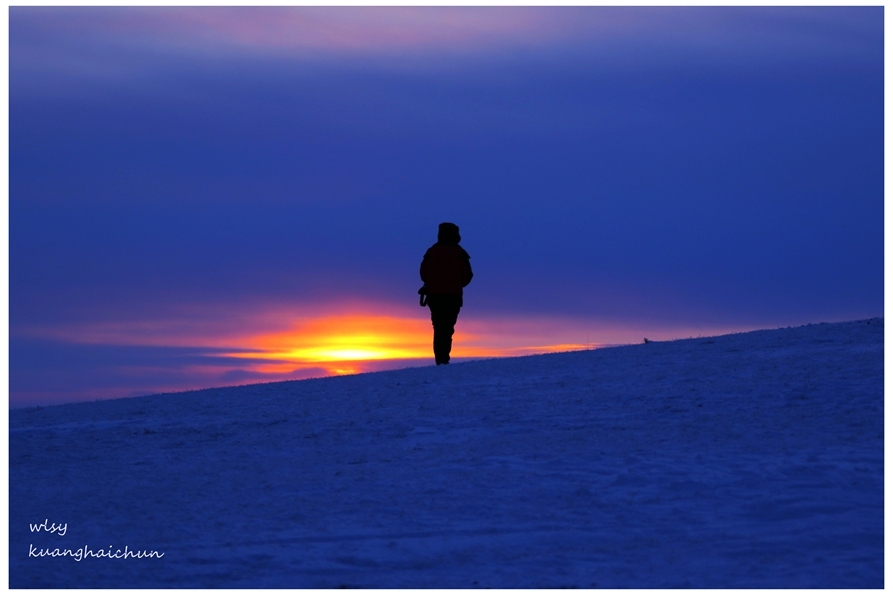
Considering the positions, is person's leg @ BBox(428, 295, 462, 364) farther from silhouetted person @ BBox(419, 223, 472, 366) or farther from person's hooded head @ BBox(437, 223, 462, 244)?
person's hooded head @ BBox(437, 223, 462, 244)

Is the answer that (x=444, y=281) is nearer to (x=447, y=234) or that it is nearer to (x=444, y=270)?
(x=444, y=270)

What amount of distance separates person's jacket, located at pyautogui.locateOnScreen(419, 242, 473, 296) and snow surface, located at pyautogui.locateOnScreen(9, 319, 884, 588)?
314 centimetres

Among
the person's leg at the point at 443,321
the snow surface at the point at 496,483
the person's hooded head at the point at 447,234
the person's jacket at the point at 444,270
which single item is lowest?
the snow surface at the point at 496,483

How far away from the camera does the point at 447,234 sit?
51.0ft

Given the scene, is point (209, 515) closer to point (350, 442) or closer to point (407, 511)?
point (407, 511)

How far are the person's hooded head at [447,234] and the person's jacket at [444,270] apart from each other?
199mm

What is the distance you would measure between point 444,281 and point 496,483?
7.52 metres

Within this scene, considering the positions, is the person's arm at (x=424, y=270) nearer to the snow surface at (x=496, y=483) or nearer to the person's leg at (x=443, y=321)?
the person's leg at (x=443, y=321)

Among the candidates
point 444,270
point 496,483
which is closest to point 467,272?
point 444,270

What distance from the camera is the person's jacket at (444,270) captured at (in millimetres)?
15133

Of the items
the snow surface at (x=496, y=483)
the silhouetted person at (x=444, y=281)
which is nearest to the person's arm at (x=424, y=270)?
the silhouetted person at (x=444, y=281)

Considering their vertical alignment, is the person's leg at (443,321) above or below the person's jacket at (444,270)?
below

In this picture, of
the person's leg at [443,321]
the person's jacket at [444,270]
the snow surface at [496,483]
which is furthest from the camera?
the person's leg at [443,321]

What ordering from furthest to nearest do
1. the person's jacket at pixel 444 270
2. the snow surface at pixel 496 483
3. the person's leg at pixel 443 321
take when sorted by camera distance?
the person's leg at pixel 443 321, the person's jacket at pixel 444 270, the snow surface at pixel 496 483
